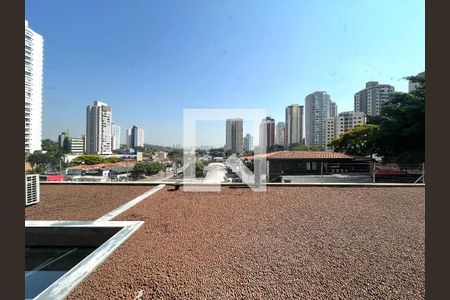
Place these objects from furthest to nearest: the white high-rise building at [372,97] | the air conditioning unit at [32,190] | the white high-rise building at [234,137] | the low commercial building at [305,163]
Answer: the white high-rise building at [372,97] → the low commercial building at [305,163] → the white high-rise building at [234,137] → the air conditioning unit at [32,190]

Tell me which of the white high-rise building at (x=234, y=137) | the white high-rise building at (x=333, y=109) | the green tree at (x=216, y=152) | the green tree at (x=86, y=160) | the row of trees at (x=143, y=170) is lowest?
the row of trees at (x=143, y=170)

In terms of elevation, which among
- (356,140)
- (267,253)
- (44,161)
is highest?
(356,140)

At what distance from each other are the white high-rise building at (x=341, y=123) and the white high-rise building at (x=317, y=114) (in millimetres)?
1005

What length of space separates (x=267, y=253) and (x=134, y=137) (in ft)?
304

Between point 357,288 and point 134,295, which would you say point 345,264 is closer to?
point 357,288

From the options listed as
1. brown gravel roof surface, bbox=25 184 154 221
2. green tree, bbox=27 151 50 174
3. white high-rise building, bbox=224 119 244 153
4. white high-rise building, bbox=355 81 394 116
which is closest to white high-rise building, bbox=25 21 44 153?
green tree, bbox=27 151 50 174

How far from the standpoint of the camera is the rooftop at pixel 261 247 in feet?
6.20

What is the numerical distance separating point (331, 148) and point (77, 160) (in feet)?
158

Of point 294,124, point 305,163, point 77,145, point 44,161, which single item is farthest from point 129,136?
point 305,163

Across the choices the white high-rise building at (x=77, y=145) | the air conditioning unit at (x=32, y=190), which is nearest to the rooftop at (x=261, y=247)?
the air conditioning unit at (x=32, y=190)

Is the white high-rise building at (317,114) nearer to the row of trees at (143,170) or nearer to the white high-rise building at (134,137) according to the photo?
the row of trees at (143,170)

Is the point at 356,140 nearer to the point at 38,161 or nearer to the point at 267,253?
the point at 267,253

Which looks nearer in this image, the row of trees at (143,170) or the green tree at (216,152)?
the green tree at (216,152)

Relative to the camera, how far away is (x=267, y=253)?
2.53m
